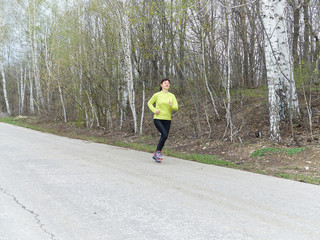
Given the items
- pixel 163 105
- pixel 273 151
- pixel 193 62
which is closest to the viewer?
pixel 163 105

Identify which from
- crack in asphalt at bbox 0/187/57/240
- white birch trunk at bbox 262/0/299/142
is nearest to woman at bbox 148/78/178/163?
white birch trunk at bbox 262/0/299/142

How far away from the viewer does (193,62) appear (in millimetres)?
11336

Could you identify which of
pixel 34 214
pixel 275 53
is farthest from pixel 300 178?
pixel 34 214

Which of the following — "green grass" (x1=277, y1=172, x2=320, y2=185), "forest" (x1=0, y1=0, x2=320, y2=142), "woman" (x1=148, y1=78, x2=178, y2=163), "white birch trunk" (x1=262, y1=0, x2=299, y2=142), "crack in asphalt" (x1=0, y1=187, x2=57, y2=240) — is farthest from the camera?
"forest" (x1=0, y1=0, x2=320, y2=142)

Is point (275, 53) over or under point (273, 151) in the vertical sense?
over

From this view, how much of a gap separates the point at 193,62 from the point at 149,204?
817cm

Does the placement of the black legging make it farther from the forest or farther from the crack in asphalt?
the crack in asphalt

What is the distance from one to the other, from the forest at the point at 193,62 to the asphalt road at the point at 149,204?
3.83 meters

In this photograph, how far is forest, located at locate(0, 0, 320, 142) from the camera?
29.8 feet

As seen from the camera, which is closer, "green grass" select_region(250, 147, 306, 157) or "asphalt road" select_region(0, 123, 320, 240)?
"asphalt road" select_region(0, 123, 320, 240)

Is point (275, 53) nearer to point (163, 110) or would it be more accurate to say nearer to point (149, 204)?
point (163, 110)

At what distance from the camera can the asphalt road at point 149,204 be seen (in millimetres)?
3162

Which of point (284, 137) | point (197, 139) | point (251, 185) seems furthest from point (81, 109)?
point (251, 185)

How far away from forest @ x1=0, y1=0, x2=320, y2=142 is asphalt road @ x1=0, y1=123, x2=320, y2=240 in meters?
3.83
